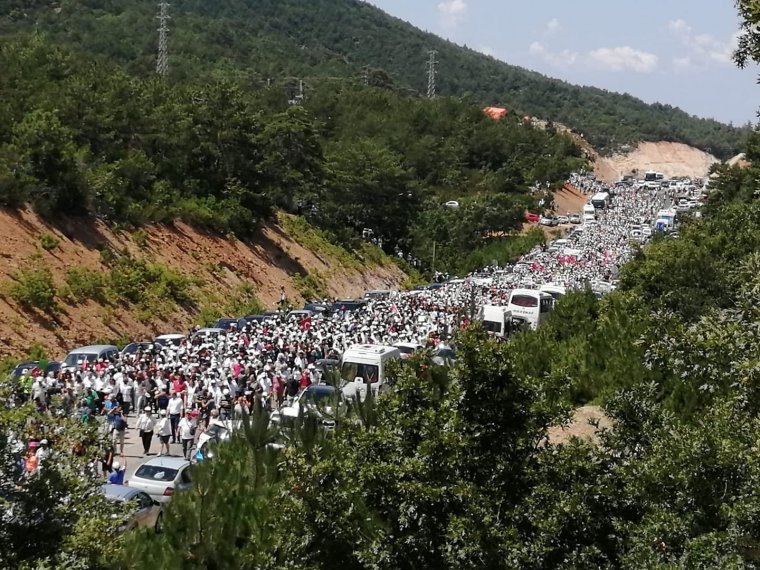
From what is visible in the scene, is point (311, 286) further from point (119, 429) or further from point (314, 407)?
point (314, 407)

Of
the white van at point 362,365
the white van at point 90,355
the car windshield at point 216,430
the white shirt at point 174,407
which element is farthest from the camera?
the white van at point 90,355

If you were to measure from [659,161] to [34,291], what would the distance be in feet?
486

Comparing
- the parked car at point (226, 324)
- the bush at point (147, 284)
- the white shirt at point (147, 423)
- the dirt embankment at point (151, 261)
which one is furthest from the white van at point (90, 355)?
the bush at point (147, 284)

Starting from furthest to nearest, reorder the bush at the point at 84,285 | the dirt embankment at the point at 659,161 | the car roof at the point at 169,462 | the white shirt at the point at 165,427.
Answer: the dirt embankment at the point at 659,161 < the bush at the point at 84,285 < the white shirt at the point at 165,427 < the car roof at the point at 169,462

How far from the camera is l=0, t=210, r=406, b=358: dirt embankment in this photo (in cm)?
3138

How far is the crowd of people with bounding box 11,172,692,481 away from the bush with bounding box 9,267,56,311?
260 inches

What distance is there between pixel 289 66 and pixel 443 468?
13466 centimetres

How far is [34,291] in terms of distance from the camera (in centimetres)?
3167

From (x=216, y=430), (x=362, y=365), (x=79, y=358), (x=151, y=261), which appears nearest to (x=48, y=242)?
(x=151, y=261)

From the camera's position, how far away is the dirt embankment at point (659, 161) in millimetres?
150375

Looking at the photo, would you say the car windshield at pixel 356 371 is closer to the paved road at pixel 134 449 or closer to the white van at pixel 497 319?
the paved road at pixel 134 449

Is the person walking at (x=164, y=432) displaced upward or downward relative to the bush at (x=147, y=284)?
upward

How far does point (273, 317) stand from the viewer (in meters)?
33.4

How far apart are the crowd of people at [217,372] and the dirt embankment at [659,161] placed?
11577 cm
